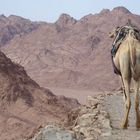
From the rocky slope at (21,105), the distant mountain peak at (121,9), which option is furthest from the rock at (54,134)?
the distant mountain peak at (121,9)

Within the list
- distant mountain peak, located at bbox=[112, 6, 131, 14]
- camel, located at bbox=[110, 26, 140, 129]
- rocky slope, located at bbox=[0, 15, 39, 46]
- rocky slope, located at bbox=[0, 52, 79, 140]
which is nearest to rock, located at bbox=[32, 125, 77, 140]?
camel, located at bbox=[110, 26, 140, 129]

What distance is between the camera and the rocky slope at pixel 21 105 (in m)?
42.2

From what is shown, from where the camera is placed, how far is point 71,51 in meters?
127

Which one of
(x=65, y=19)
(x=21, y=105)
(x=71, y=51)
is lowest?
(x=21, y=105)

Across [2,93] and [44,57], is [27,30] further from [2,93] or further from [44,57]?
[2,93]

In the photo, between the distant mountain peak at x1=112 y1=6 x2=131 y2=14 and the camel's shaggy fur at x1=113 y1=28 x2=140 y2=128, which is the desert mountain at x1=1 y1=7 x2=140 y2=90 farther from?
the camel's shaggy fur at x1=113 y1=28 x2=140 y2=128

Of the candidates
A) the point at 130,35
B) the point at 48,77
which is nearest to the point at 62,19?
the point at 48,77

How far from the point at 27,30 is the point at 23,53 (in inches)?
1098

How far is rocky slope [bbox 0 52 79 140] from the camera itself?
42.2 m

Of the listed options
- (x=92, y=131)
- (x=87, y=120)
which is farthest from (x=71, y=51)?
(x=92, y=131)

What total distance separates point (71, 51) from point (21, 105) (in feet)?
262

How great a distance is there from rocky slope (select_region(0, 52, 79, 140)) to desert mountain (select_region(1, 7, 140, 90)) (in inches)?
1929

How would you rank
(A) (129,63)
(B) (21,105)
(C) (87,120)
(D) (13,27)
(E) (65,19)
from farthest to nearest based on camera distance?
(D) (13,27)
(E) (65,19)
(B) (21,105)
(C) (87,120)
(A) (129,63)

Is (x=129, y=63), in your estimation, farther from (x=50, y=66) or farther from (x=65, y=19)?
(x=65, y=19)
